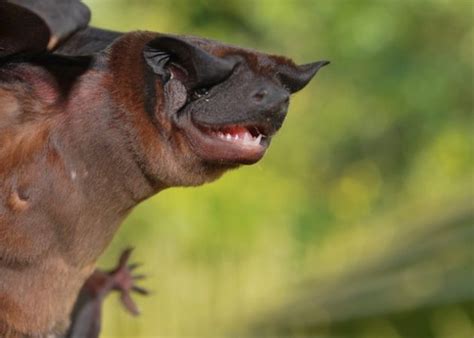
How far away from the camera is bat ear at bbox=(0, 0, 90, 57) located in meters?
1.09

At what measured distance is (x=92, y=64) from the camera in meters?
1.24

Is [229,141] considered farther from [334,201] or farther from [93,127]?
[334,201]

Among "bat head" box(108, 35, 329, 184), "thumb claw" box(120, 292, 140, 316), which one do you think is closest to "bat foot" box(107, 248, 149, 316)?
"thumb claw" box(120, 292, 140, 316)

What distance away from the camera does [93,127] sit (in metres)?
1.23

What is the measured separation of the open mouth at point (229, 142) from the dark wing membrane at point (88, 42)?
190 mm

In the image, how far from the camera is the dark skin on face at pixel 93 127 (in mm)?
1121

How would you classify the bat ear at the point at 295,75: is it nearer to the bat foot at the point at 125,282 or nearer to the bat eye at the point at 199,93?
the bat eye at the point at 199,93

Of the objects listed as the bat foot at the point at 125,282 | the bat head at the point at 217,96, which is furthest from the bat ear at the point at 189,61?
the bat foot at the point at 125,282

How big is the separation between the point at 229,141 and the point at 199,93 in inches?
2.4

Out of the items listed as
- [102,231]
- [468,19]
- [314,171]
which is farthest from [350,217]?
[102,231]

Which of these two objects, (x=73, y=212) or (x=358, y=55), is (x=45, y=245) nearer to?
(x=73, y=212)

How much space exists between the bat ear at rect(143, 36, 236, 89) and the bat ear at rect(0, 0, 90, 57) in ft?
0.27

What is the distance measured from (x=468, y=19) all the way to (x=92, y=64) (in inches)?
159

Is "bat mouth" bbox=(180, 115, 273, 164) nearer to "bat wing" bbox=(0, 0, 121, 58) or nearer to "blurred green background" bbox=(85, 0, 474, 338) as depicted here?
"bat wing" bbox=(0, 0, 121, 58)
